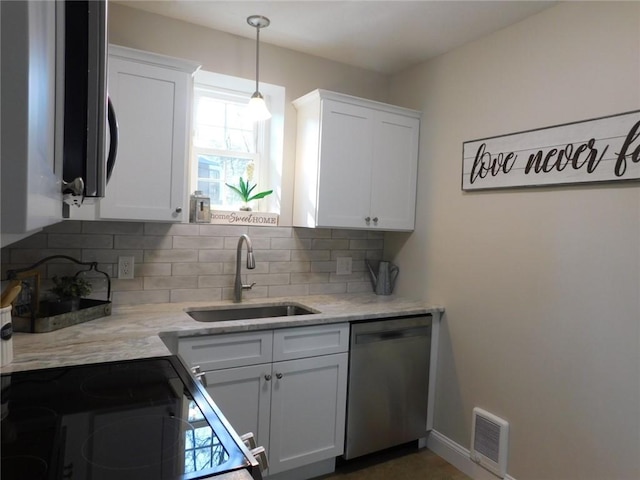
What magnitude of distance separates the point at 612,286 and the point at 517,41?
4.52 ft

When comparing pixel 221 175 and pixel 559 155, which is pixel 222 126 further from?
pixel 559 155

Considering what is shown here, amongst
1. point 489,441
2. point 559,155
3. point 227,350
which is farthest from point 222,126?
point 489,441

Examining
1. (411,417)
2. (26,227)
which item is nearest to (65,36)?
(26,227)

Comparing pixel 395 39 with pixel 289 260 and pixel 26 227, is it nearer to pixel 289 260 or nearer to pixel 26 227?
pixel 289 260

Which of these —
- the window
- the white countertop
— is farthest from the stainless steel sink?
the window

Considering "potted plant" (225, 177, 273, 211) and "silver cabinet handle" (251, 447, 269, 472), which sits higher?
"potted plant" (225, 177, 273, 211)

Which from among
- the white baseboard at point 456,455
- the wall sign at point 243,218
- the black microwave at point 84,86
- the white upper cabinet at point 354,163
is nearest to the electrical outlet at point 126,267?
the wall sign at point 243,218

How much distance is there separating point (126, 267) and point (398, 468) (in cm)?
196

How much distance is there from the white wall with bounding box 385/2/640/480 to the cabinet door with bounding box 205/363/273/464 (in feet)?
3.95

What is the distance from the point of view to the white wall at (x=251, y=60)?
2305 mm

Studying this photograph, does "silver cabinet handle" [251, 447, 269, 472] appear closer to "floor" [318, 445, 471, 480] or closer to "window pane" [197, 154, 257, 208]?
"floor" [318, 445, 471, 480]

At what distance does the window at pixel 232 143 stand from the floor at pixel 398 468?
166 centimetres

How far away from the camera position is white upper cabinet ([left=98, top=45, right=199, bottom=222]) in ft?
6.65

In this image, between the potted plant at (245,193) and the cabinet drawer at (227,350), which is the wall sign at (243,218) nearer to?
the potted plant at (245,193)
